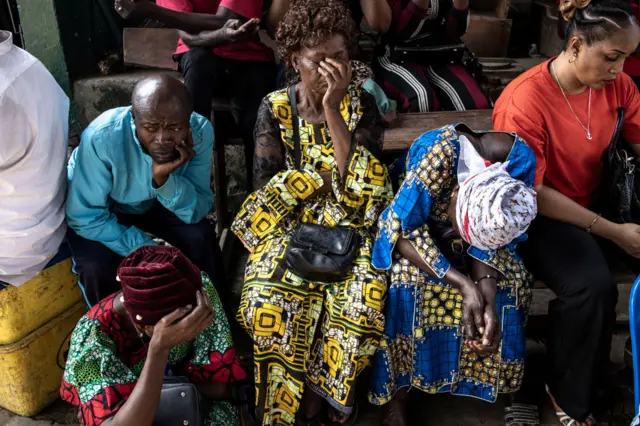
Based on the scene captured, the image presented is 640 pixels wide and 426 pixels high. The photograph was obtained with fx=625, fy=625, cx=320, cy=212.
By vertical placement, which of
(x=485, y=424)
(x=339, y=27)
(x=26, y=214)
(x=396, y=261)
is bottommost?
(x=485, y=424)

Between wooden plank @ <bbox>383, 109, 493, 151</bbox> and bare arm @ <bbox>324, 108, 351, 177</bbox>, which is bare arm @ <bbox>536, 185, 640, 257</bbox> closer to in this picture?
wooden plank @ <bbox>383, 109, 493, 151</bbox>

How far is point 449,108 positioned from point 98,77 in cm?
229

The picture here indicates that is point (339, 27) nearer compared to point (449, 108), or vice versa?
point (339, 27)

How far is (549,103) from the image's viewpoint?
2.79m

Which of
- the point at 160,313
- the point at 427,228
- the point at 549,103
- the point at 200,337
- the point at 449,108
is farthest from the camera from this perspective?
the point at 449,108

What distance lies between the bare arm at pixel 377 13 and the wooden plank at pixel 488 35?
4.41 feet

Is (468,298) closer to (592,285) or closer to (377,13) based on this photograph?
(592,285)

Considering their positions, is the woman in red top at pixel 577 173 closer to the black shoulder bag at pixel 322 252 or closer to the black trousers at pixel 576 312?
the black trousers at pixel 576 312

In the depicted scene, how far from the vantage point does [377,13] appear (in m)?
3.27

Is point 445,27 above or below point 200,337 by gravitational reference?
above

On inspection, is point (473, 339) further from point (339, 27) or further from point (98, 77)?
point (98, 77)

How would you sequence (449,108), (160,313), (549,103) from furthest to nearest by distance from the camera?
(449,108) → (549,103) → (160,313)

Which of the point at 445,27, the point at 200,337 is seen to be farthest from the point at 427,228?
the point at 445,27

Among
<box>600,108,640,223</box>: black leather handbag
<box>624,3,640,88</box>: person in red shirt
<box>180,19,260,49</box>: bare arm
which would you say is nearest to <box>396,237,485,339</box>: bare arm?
<box>600,108,640,223</box>: black leather handbag
